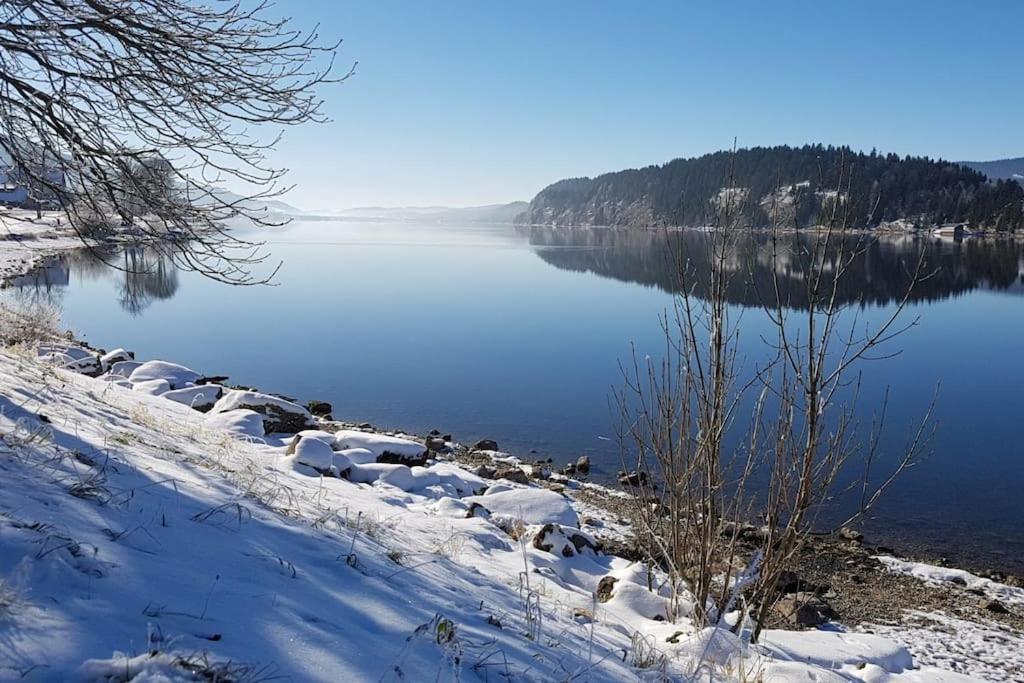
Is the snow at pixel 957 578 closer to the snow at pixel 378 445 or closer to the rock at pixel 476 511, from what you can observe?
the rock at pixel 476 511

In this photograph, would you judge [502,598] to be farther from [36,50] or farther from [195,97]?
[36,50]

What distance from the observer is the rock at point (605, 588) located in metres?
6.32

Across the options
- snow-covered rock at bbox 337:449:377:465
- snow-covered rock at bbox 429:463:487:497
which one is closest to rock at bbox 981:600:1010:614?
snow-covered rock at bbox 429:463:487:497

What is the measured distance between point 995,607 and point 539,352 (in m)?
17.2

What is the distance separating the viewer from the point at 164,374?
13500 millimetres

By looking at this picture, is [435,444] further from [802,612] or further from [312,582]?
[312,582]

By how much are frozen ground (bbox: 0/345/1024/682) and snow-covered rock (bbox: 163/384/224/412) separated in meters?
3.45

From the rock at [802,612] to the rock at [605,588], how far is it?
1930mm

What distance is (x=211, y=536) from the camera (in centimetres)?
344

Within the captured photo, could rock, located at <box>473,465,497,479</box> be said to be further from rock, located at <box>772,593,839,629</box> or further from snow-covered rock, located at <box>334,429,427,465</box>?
rock, located at <box>772,593,839,629</box>

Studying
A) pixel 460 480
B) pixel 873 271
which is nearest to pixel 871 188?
pixel 873 271

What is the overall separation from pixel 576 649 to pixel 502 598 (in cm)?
82

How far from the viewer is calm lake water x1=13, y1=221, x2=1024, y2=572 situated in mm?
12461

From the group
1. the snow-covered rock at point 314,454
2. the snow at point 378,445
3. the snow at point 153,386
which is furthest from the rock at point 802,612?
the snow at point 153,386
